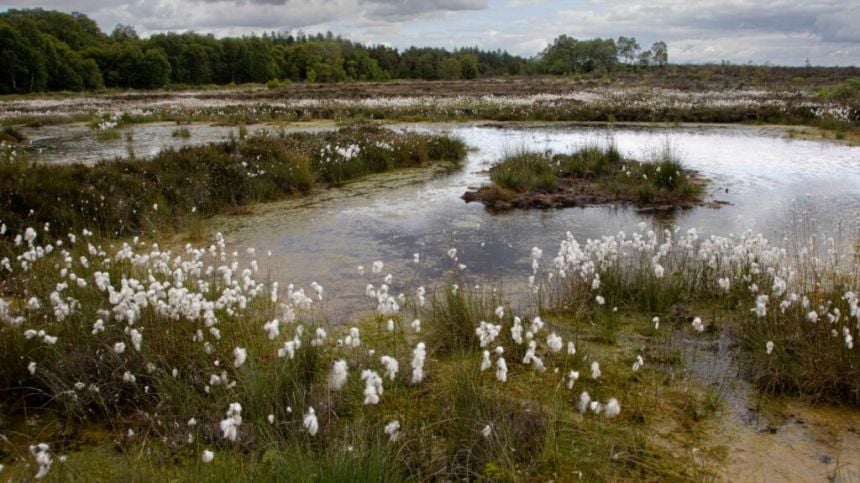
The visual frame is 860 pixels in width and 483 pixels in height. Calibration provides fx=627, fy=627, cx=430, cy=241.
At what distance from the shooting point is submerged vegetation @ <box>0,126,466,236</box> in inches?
387

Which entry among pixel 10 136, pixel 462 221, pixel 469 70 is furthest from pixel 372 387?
pixel 469 70

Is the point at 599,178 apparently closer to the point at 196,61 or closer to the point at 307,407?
the point at 307,407

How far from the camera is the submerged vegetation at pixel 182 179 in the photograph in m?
9.84

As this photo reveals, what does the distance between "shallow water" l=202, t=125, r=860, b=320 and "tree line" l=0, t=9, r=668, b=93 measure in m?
67.1

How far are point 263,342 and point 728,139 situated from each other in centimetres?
2152

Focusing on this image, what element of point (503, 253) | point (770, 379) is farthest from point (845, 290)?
point (503, 253)

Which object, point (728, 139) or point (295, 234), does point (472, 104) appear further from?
point (295, 234)

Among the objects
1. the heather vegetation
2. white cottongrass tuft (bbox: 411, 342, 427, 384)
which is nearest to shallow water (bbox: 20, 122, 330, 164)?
the heather vegetation

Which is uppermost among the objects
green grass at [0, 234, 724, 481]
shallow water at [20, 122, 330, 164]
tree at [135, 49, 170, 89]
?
tree at [135, 49, 170, 89]

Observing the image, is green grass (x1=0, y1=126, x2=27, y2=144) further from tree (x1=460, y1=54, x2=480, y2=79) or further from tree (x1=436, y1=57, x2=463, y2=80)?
tree (x1=460, y1=54, x2=480, y2=79)

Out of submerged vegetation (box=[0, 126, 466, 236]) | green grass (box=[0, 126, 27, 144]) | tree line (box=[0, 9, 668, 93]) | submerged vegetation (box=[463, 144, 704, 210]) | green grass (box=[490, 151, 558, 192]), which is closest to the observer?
submerged vegetation (box=[0, 126, 466, 236])

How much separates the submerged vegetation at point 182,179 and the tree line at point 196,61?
63844mm

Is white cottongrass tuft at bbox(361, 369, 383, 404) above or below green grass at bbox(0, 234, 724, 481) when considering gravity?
above

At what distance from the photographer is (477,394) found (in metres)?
4.48
